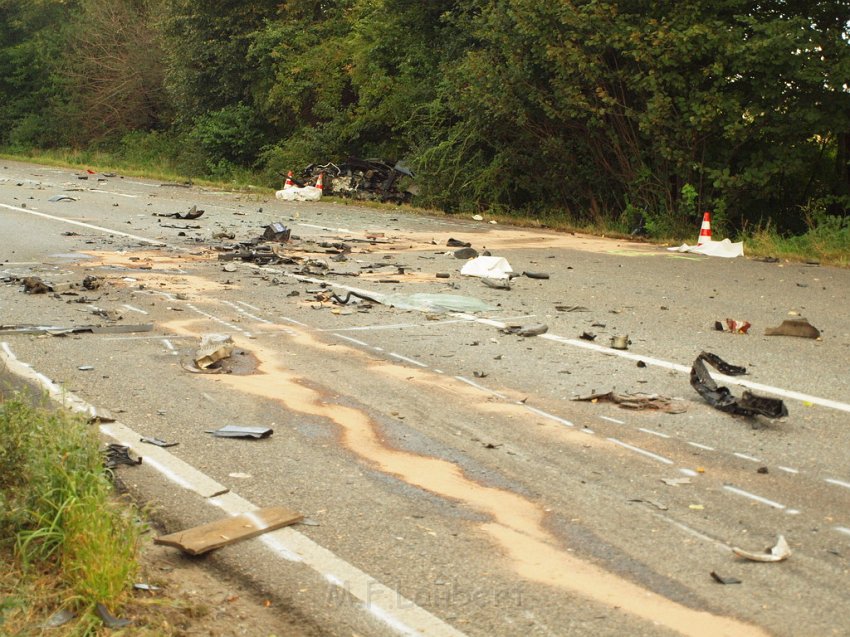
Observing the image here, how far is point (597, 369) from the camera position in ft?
24.6

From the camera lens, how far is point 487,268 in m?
12.1

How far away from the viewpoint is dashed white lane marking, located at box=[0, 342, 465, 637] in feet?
12.2

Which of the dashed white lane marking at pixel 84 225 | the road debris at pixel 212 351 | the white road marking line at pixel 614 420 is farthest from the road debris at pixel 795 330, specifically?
the dashed white lane marking at pixel 84 225

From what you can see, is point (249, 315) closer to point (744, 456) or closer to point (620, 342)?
point (620, 342)

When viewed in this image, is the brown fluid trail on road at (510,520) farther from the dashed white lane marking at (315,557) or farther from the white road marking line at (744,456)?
the white road marking line at (744,456)

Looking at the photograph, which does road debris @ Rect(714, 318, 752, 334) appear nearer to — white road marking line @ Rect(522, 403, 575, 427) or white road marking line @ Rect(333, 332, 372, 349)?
white road marking line @ Rect(333, 332, 372, 349)

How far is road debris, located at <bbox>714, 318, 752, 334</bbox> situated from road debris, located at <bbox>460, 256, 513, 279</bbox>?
3.14 meters

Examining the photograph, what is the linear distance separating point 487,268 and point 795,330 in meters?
4.07

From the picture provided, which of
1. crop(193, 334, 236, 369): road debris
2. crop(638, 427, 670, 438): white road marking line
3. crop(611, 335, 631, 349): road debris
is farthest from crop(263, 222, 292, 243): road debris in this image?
crop(638, 427, 670, 438): white road marking line

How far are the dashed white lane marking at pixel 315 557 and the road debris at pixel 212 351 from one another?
1.53 metres

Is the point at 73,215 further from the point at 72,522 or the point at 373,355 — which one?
the point at 72,522

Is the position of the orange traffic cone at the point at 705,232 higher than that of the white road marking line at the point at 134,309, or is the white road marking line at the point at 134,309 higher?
the orange traffic cone at the point at 705,232

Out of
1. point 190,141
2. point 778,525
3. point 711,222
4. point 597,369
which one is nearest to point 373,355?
point 597,369

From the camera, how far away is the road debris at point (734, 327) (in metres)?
9.03
